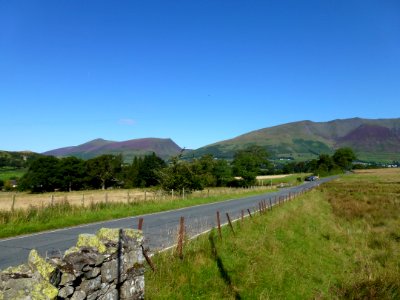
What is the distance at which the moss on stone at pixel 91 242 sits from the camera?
642 centimetres

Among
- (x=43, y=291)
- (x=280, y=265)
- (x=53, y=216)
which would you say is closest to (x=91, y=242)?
(x=43, y=291)

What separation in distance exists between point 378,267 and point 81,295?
13555mm

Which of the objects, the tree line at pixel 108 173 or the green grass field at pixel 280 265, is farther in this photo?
the tree line at pixel 108 173

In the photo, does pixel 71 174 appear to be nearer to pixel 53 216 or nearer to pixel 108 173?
pixel 108 173

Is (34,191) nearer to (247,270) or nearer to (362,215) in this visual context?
(362,215)

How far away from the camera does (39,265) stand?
5031 mm

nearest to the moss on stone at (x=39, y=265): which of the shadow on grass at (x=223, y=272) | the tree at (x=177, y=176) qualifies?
→ the shadow on grass at (x=223, y=272)

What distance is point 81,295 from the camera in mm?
5938

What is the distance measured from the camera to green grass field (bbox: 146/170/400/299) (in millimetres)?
9789

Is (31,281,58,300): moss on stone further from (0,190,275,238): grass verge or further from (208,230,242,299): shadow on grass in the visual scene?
(0,190,275,238): grass verge

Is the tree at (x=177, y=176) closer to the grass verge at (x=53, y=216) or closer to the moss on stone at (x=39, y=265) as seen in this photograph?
the grass verge at (x=53, y=216)

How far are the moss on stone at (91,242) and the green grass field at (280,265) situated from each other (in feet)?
6.95

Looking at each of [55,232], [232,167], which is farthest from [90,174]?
[55,232]

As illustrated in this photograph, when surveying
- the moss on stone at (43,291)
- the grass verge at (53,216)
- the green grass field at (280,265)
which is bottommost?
the green grass field at (280,265)
